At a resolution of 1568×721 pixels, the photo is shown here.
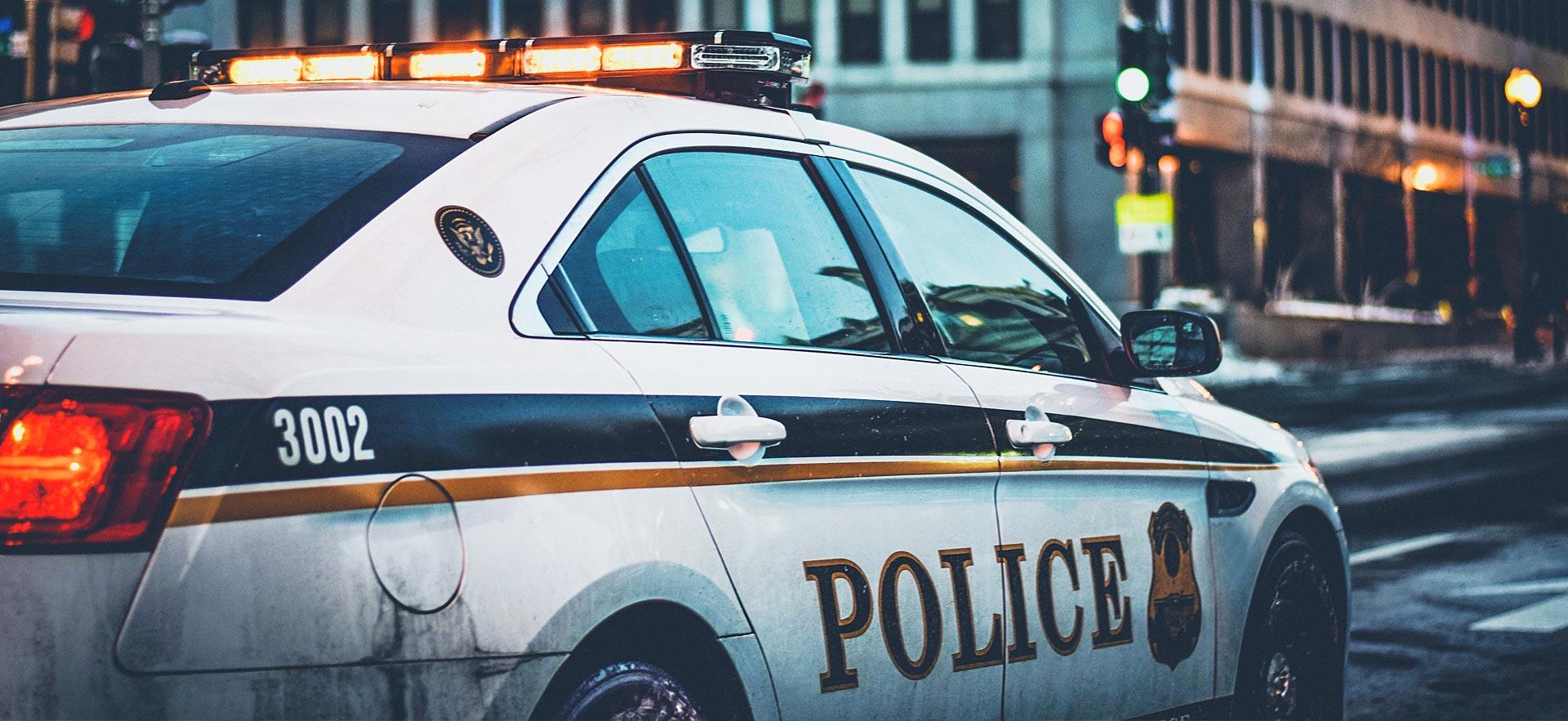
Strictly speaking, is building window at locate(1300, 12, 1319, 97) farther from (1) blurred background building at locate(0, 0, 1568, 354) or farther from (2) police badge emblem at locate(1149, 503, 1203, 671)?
(2) police badge emblem at locate(1149, 503, 1203, 671)

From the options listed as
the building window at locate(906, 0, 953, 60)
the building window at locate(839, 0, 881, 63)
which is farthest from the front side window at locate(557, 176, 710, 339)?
the building window at locate(906, 0, 953, 60)

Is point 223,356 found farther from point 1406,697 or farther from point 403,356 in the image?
point 1406,697

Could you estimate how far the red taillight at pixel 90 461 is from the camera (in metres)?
2.59

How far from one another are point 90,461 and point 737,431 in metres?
1.15

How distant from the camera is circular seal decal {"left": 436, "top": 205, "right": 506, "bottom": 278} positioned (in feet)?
10.6

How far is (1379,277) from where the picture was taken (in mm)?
60781

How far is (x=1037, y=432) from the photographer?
437 cm

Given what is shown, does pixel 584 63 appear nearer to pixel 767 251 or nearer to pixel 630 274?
pixel 767 251

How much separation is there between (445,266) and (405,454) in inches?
16.1

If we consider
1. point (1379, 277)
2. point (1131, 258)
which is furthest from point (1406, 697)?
point (1379, 277)

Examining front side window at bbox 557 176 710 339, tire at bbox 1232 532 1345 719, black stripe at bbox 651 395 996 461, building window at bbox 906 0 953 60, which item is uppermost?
building window at bbox 906 0 953 60

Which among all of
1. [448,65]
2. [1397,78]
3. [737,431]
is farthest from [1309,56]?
[737,431]

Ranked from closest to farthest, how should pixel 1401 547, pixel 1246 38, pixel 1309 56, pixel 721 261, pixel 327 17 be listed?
pixel 721 261
pixel 1401 547
pixel 327 17
pixel 1246 38
pixel 1309 56

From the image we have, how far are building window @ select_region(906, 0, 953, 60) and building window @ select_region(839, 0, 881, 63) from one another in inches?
29.8
